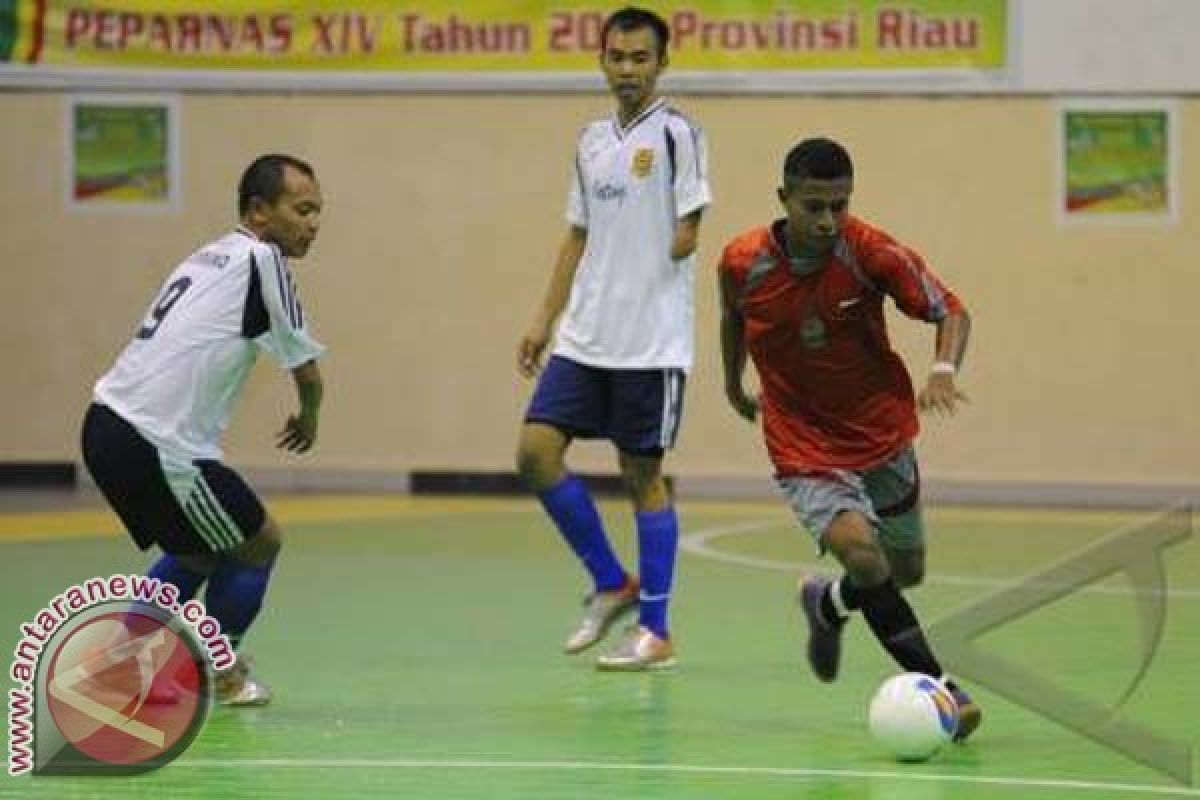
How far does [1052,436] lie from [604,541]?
7.60 metres

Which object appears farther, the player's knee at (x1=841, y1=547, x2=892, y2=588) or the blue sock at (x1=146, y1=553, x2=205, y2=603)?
the blue sock at (x1=146, y1=553, x2=205, y2=603)

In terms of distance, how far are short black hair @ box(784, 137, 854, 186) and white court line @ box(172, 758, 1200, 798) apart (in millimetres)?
1907

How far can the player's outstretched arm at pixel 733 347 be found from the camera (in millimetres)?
9867

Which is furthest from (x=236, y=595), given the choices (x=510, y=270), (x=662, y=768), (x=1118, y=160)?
(x=1118, y=160)

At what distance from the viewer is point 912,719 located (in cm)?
884

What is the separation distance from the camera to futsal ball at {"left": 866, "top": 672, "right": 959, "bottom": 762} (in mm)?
8844

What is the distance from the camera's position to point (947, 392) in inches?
357

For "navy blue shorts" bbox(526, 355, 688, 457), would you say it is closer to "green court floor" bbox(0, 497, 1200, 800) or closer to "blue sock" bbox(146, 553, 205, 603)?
"green court floor" bbox(0, 497, 1200, 800)

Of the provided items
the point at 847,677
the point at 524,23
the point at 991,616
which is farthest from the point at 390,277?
the point at 847,677

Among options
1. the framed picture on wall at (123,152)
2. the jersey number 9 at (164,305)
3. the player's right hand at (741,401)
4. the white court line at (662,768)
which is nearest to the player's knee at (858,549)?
the white court line at (662,768)

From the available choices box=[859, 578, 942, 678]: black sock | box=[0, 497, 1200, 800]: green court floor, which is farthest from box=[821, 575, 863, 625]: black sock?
box=[859, 578, 942, 678]: black sock

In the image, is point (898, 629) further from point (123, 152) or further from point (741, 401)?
point (123, 152)
